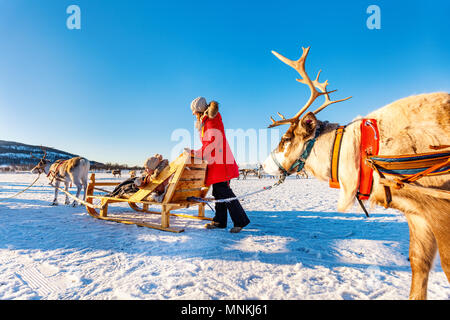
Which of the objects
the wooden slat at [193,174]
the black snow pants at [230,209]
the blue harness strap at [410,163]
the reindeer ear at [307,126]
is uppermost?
the reindeer ear at [307,126]

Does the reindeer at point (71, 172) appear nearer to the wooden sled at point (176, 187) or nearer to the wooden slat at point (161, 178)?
the wooden sled at point (176, 187)

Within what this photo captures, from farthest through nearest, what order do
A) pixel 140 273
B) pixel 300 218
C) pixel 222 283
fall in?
pixel 300 218, pixel 140 273, pixel 222 283

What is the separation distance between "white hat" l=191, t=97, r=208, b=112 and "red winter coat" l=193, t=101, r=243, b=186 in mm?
288

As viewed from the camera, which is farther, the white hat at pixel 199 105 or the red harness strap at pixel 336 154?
the white hat at pixel 199 105

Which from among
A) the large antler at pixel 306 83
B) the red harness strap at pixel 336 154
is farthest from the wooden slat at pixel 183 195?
the red harness strap at pixel 336 154

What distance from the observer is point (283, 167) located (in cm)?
195

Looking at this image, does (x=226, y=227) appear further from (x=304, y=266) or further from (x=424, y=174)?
(x=424, y=174)

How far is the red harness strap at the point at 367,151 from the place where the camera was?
153cm

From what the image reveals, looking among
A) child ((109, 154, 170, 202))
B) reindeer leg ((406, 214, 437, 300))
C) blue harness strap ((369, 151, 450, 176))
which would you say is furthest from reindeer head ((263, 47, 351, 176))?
child ((109, 154, 170, 202))

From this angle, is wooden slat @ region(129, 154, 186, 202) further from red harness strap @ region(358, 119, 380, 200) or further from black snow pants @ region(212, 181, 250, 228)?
red harness strap @ region(358, 119, 380, 200)

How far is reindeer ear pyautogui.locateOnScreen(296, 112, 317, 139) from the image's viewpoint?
179 cm
